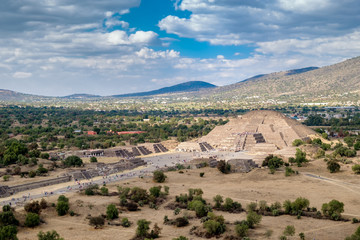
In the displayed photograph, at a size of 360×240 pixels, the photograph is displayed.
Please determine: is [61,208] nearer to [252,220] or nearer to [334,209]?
[252,220]

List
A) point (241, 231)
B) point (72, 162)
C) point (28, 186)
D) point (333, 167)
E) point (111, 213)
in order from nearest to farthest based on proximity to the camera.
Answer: point (241, 231) → point (111, 213) → point (28, 186) → point (333, 167) → point (72, 162)

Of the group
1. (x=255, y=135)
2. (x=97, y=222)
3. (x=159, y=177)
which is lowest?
(x=97, y=222)

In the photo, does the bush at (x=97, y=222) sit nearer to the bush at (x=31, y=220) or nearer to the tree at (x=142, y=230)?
the tree at (x=142, y=230)

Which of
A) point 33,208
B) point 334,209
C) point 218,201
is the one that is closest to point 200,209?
point 218,201

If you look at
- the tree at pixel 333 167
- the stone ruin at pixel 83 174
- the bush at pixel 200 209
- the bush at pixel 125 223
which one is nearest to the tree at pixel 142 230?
the bush at pixel 125 223

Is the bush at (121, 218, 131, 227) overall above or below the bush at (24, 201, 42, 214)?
below

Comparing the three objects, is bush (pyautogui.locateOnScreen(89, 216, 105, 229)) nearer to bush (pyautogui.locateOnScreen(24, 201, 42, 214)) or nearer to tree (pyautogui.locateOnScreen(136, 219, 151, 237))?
tree (pyautogui.locateOnScreen(136, 219, 151, 237))

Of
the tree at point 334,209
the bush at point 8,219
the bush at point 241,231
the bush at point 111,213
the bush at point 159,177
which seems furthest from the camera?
the bush at point 159,177

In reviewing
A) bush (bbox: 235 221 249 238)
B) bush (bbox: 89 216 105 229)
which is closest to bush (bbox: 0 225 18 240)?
bush (bbox: 89 216 105 229)

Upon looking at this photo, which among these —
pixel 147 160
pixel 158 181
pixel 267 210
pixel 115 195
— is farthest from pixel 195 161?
pixel 267 210

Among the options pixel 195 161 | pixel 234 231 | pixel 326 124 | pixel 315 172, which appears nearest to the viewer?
pixel 234 231

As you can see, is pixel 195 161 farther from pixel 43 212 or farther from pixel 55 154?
pixel 43 212
